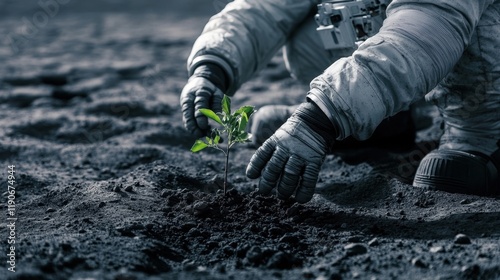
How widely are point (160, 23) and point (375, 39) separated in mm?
5178

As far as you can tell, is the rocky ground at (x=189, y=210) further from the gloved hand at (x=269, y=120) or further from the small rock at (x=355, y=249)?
the gloved hand at (x=269, y=120)

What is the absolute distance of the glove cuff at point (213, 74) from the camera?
263 centimetres

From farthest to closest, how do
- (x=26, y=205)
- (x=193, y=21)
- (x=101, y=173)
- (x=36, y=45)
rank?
(x=193, y=21), (x=36, y=45), (x=101, y=173), (x=26, y=205)

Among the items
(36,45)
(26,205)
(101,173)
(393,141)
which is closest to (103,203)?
(26,205)

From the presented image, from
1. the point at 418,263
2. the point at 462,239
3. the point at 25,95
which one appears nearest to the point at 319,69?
the point at 462,239

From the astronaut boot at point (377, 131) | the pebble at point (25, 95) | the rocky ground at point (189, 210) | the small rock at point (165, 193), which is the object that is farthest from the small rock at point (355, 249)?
the pebble at point (25, 95)

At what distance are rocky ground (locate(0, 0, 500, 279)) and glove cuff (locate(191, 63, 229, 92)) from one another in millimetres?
329

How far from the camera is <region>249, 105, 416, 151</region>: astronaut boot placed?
116 inches

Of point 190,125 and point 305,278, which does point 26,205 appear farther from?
point 305,278

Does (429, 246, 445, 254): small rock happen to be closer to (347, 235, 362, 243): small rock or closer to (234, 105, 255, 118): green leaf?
(347, 235, 362, 243): small rock

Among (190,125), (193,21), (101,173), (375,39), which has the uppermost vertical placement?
(375,39)

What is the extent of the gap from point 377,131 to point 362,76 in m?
1.05

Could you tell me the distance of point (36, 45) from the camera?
19.7ft

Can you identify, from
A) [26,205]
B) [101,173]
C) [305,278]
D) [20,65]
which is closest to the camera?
[305,278]
